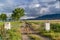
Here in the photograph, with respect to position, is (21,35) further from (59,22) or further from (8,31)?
(59,22)

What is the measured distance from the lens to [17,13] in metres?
4.45

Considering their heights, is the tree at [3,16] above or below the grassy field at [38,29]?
above

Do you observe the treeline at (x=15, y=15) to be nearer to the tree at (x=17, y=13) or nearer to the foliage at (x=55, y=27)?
the tree at (x=17, y=13)

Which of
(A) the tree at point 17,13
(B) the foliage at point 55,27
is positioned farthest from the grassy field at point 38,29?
(A) the tree at point 17,13

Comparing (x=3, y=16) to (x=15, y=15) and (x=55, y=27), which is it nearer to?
(x=15, y=15)

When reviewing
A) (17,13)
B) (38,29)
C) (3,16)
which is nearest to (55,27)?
(38,29)

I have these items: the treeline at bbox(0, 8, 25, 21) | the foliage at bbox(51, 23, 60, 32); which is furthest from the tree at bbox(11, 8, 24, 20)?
the foliage at bbox(51, 23, 60, 32)


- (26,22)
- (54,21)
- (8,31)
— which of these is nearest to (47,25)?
(54,21)

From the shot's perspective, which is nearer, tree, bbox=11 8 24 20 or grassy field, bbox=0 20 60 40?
grassy field, bbox=0 20 60 40

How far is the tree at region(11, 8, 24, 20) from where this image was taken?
4.29m

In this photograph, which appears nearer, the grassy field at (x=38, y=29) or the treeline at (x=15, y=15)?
the grassy field at (x=38, y=29)

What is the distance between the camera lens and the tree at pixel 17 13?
4.29 meters

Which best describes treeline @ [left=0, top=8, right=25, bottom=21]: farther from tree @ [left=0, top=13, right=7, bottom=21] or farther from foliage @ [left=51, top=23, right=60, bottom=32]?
foliage @ [left=51, top=23, right=60, bottom=32]

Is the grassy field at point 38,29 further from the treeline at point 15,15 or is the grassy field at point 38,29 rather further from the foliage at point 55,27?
the treeline at point 15,15
